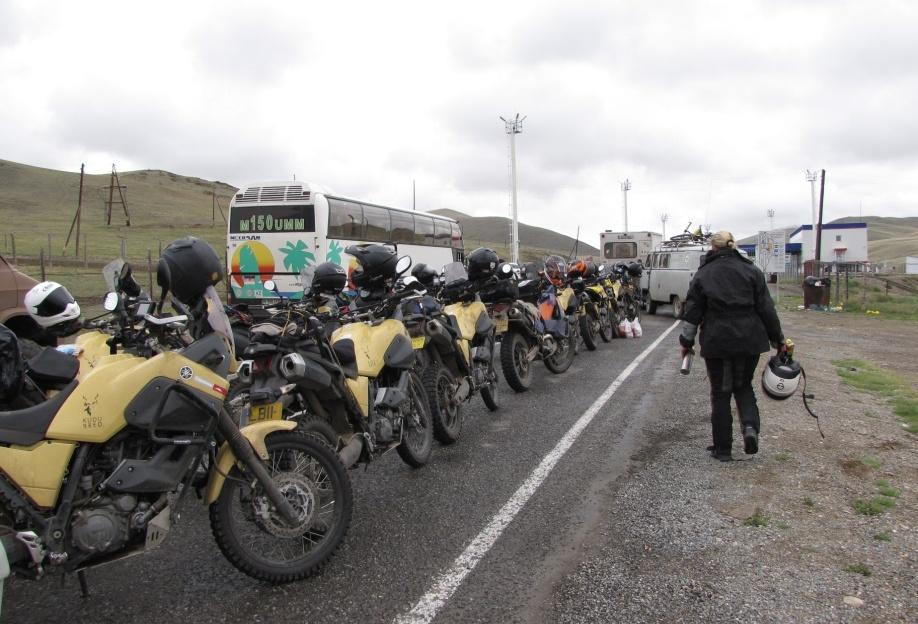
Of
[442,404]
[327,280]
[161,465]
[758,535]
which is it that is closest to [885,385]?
[758,535]

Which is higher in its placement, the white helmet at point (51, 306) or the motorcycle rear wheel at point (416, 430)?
the white helmet at point (51, 306)

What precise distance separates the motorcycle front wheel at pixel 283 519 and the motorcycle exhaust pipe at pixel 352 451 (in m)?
0.59

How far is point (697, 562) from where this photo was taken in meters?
3.60

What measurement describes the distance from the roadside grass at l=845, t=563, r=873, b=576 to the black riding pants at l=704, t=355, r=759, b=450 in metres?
1.83

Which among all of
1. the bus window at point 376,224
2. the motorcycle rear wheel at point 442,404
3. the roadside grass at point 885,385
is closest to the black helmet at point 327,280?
the motorcycle rear wheel at point 442,404

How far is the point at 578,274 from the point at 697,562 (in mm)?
8170

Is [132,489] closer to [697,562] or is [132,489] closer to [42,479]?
[42,479]

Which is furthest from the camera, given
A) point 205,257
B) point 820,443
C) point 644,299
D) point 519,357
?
point 644,299

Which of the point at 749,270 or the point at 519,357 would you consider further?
the point at 519,357

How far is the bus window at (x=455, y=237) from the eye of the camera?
Answer: 26656 mm

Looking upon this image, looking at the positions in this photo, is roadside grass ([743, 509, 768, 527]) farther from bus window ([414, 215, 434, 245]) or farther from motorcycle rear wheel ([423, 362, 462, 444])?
bus window ([414, 215, 434, 245])

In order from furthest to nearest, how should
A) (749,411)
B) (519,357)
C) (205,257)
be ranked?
(519,357)
(749,411)
(205,257)

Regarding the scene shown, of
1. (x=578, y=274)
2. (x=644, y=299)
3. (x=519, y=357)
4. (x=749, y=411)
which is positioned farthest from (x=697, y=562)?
(x=644, y=299)

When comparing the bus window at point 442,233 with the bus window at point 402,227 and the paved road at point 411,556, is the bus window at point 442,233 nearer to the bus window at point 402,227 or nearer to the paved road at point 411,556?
the bus window at point 402,227
